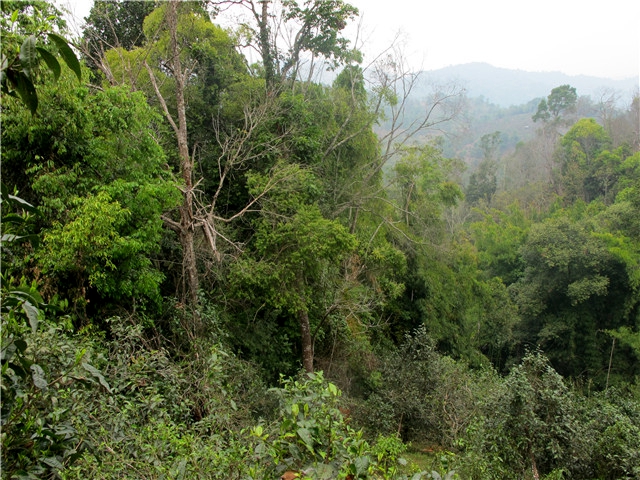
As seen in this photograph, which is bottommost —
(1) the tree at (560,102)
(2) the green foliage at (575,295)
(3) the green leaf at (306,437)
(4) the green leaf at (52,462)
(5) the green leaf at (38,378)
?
(2) the green foliage at (575,295)

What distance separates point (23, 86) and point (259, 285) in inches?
291

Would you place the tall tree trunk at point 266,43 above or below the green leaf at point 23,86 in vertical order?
above

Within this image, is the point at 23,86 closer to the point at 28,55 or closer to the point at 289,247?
the point at 28,55

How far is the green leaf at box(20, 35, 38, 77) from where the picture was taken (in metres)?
1.19

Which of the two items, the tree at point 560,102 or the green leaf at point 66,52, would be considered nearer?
the green leaf at point 66,52

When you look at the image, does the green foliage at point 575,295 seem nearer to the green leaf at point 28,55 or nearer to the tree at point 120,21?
the tree at point 120,21

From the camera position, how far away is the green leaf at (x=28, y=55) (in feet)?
3.92

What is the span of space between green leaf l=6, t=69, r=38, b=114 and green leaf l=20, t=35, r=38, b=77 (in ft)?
0.08

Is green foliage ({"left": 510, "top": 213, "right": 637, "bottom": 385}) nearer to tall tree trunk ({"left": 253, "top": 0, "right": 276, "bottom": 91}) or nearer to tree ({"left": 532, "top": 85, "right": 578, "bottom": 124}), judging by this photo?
tall tree trunk ({"left": 253, "top": 0, "right": 276, "bottom": 91})

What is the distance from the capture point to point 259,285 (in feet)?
28.0

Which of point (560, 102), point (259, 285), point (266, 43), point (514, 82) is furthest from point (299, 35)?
point (514, 82)

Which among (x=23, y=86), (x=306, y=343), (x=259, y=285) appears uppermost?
(x=23, y=86)

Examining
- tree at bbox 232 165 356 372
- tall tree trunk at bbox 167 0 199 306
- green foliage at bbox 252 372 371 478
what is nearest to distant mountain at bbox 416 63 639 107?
tree at bbox 232 165 356 372

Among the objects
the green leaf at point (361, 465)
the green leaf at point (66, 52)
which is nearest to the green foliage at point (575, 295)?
the green leaf at point (361, 465)
